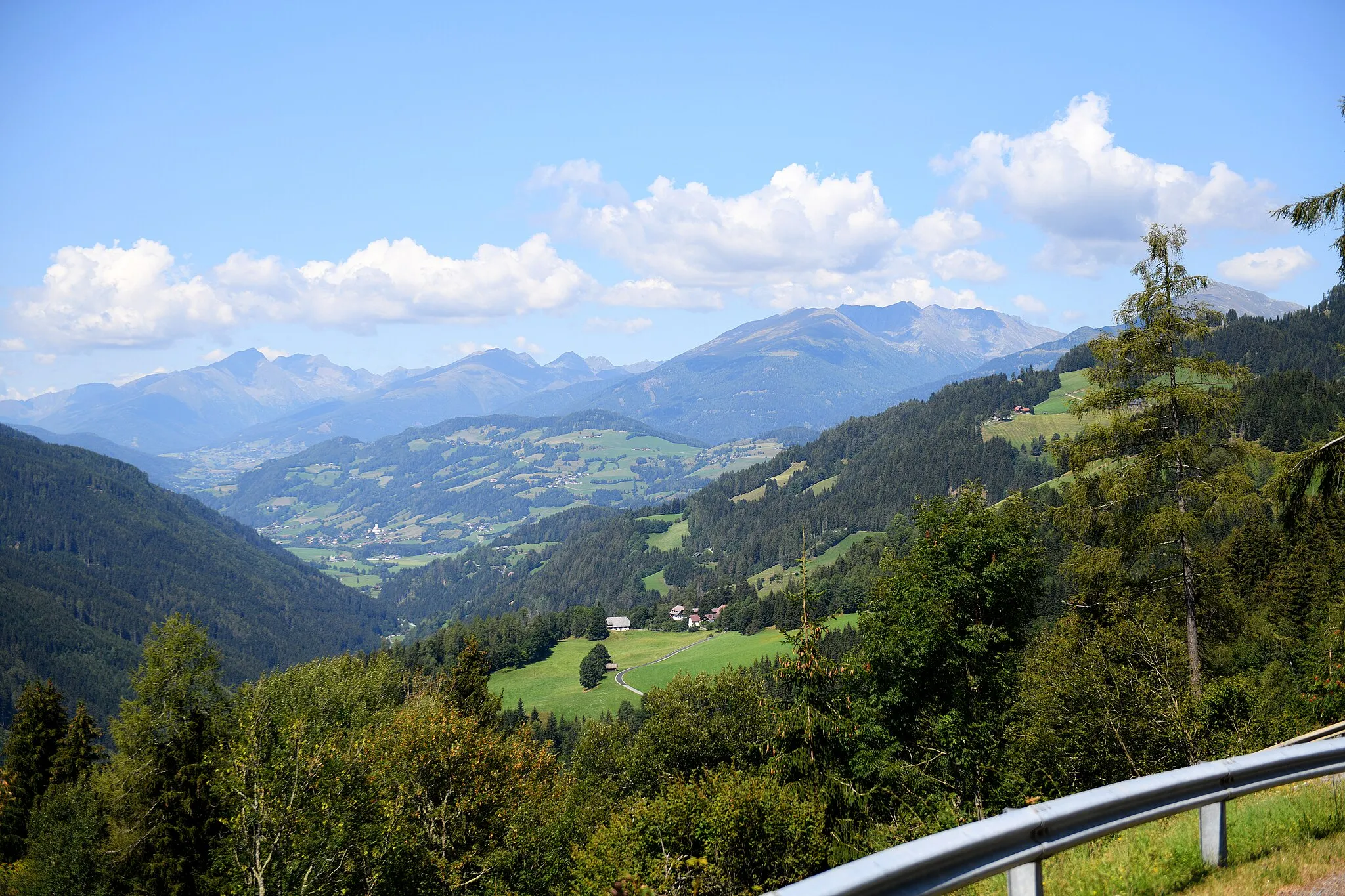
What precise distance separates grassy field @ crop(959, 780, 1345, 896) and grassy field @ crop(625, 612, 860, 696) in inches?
4351

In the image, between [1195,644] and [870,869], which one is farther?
[1195,644]

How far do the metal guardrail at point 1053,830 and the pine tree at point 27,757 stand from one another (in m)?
58.4

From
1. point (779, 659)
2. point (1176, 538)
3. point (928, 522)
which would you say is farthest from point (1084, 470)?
point (779, 659)

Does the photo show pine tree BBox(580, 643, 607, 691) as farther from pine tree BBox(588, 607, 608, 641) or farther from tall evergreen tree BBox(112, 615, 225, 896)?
tall evergreen tree BBox(112, 615, 225, 896)

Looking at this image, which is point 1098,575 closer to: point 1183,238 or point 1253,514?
point 1253,514

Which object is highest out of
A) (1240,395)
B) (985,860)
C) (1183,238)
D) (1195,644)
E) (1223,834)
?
(1183,238)

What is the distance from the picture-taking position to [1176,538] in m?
20.1

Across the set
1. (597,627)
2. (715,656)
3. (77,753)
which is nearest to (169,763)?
(77,753)

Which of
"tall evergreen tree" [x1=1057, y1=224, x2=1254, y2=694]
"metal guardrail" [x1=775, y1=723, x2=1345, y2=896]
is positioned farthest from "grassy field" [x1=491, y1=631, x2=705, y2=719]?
"metal guardrail" [x1=775, y1=723, x2=1345, y2=896]

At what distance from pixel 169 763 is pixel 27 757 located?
2681 centimetres

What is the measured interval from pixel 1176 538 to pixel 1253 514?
183 cm

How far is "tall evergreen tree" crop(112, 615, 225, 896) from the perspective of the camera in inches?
1155

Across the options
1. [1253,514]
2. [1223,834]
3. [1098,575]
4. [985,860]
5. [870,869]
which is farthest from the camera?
[1098,575]

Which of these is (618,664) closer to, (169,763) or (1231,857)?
(169,763)
